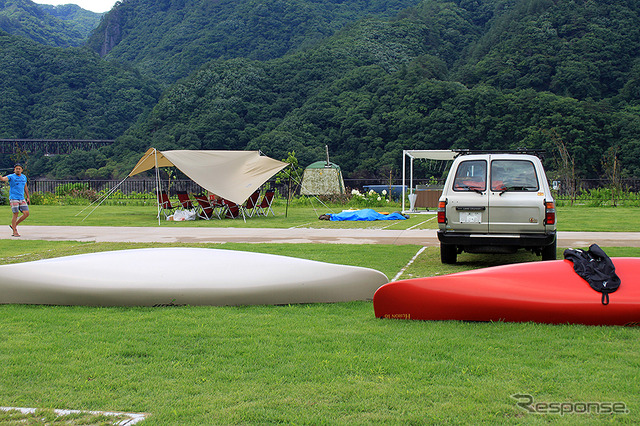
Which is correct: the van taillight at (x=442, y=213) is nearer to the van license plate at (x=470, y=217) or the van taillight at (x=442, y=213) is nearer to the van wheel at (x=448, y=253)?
the van license plate at (x=470, y=217)

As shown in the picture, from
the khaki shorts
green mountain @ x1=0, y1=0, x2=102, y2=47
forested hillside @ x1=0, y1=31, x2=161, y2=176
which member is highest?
green mountain @ x1=0, y1=0, x2=102, y2=47

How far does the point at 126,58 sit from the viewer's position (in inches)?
3981

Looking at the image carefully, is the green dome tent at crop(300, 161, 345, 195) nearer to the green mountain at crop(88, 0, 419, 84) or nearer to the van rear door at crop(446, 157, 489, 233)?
the van rear door at crop(446, 157, 489, 233)

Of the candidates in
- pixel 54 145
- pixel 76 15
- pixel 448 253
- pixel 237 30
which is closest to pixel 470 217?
pixel 448 253

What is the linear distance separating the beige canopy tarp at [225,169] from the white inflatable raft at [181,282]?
11.6 meters

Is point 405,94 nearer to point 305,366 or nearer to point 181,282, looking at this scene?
point 181,282

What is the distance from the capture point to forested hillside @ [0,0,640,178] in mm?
49125

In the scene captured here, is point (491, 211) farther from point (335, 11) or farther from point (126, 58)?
point (126, 58)

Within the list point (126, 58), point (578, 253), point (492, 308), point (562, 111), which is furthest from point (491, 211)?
point (126, 58)

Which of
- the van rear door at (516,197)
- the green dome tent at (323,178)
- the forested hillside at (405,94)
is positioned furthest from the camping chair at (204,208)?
the forested hillside at (405,94)

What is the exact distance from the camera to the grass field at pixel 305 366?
292 cm

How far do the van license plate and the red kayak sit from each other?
315 cm

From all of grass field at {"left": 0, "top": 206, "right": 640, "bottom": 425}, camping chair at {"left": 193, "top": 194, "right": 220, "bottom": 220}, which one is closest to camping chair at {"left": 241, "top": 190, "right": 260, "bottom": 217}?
camping chair at {"left": 193, "top": 194, "right": 220, "bottom": 220}

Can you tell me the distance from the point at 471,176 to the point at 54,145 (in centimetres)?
6816
